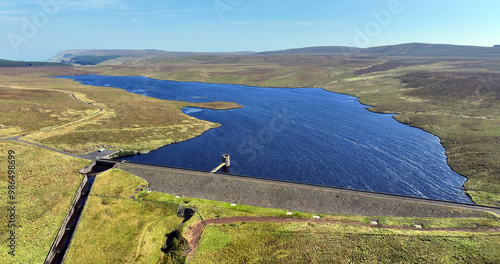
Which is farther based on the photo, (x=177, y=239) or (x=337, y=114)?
(x=337, y=114)

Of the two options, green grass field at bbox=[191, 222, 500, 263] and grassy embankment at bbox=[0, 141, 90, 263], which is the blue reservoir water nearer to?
grassy embankment at bbox=[0, 141, 90, 263]

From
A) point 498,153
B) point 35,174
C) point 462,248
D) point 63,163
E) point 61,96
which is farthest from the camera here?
point 61,96

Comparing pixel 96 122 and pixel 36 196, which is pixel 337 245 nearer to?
A: pixel 36 196

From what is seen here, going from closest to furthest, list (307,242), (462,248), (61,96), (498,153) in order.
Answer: (462,248) < (307,242) < (498,153) < (61,96)

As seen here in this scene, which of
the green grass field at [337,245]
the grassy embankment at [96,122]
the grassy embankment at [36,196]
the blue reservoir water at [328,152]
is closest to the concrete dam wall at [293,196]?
the green grass field at [337,245]

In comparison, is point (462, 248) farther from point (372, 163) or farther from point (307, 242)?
point (372, 163)

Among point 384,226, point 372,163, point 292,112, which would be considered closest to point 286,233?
point 384,226

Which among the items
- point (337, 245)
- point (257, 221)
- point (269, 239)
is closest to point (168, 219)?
point (257, 221)

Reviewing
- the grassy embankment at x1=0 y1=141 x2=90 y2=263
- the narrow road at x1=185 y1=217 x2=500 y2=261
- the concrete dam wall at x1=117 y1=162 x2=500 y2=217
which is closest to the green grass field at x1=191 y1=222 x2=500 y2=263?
the narrow road at x1=185 y1=217 x2=500 y2=261
